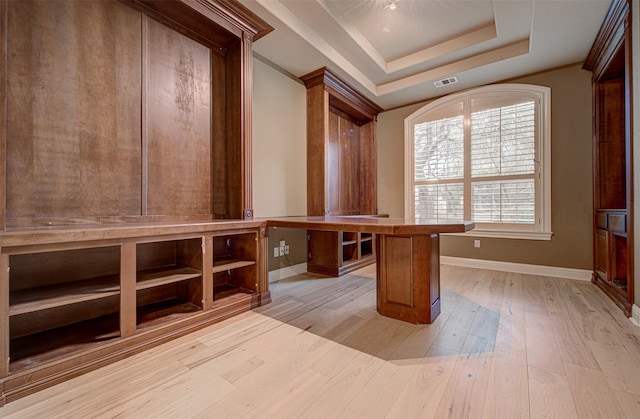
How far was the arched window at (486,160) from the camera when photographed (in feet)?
11.4

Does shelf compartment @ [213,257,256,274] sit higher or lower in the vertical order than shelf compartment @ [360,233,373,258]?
higher

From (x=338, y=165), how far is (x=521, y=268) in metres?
2.85

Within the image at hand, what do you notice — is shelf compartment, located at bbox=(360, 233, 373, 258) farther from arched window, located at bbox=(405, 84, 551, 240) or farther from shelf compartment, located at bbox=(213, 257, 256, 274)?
shelf compartment, located at bbox=(213, 257, 256, 274)

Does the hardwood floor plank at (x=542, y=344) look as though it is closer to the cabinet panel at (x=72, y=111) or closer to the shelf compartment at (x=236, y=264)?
the shelf compartment at (x=236, y=264)

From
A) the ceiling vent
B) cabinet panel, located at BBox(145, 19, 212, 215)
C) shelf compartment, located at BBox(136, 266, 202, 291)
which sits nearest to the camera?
shelf compartment, located at BBox(136, 266, 202, 291)

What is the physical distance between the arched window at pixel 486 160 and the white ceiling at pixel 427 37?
350mm

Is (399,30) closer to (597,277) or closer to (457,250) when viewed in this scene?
(457,250)

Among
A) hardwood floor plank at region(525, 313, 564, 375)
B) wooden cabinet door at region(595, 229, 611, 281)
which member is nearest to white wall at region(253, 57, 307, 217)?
hardwood floor plank at region(525, 313, 564, 375)

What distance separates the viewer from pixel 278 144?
3318mm

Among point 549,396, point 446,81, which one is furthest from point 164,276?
point 446,81

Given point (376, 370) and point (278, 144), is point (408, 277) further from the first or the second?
point (278, 144)

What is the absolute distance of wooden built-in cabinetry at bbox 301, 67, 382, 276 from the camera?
3541mm

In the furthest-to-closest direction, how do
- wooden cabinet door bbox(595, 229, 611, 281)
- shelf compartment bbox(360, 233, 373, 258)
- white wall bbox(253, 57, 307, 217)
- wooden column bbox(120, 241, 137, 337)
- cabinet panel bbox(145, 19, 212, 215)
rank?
shelf compartment bbox(360, 233, 373, 258), white wall bbox(253, 57, 307, 217), wooden cabinet door bbox(595, 229, 611, 281), cabinet panel bbox(145, 19, 212, 215), wooden column bbox(120, 241, 137, 337)

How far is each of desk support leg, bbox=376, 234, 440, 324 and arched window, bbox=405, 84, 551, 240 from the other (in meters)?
1.97
